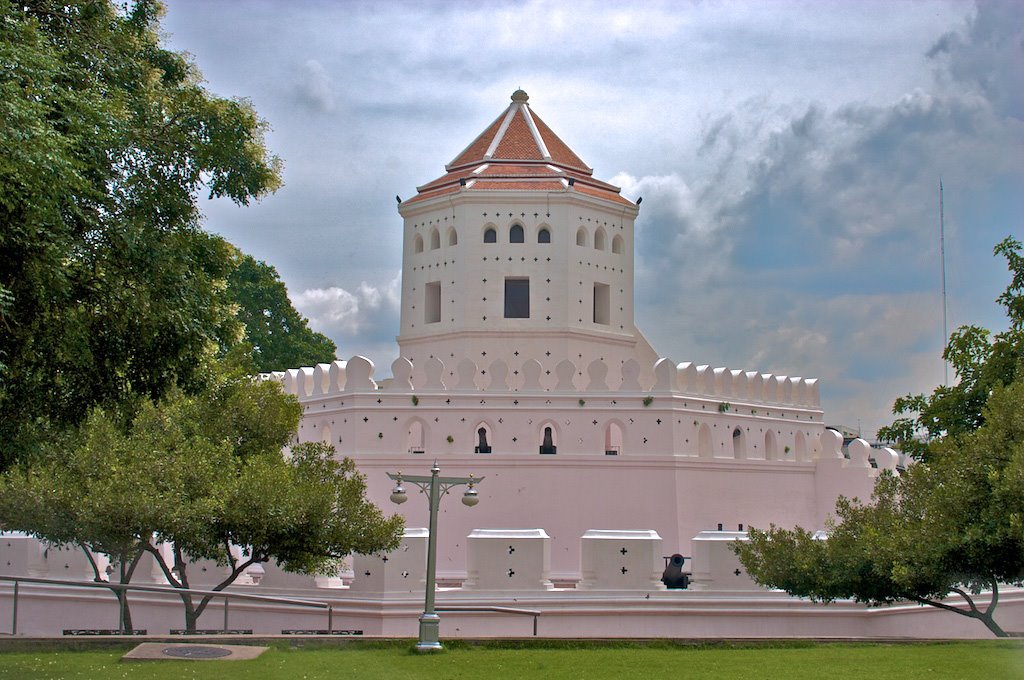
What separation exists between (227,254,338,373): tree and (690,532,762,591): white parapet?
81.8 feet

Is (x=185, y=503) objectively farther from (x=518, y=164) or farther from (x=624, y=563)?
(x=518, y=164)

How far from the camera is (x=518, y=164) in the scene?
32.7 metres

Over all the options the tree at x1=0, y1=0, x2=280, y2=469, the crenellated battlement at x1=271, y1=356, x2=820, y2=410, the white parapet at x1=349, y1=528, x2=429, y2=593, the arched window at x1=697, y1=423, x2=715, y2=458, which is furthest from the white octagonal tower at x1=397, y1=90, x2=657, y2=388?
the tree at x1=0, y1=0, x2=280, y2=469

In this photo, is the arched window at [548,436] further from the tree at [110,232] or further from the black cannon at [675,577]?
the tree at [110,232]

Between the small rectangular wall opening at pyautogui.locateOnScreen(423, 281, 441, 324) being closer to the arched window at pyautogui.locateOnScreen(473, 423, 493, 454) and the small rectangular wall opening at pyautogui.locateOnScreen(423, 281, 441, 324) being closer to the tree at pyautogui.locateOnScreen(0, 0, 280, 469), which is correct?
the arched window at pyautogui.locateOnScreen(473, 423, 493, 454)

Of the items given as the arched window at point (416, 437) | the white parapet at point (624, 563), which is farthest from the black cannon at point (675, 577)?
the arched window at point (416, 437)

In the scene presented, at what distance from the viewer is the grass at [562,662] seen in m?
12.8

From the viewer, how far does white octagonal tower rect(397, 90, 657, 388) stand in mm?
31078

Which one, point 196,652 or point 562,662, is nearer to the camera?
point 196,652

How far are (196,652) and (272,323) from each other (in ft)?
107

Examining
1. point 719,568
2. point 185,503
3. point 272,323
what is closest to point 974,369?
point 719,568

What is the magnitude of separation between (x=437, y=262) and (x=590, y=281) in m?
3.91

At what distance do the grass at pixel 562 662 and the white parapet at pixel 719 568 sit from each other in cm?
589

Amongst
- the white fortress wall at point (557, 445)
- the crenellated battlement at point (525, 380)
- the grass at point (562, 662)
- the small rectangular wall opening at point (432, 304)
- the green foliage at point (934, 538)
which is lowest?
the grass at point (562, 662)
